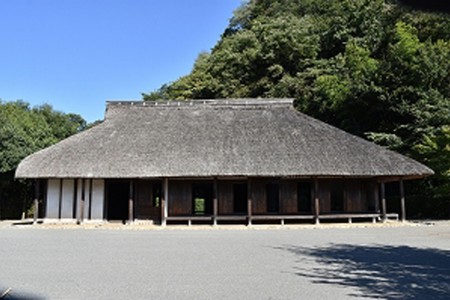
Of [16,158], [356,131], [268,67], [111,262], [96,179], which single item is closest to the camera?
[111,262]

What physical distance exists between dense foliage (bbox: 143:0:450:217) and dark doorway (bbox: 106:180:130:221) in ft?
43.4

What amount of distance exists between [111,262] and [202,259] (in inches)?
69.8

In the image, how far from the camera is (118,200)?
20500mm

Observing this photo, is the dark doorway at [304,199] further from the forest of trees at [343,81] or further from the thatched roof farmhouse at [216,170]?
the forest of trees at [343,81]

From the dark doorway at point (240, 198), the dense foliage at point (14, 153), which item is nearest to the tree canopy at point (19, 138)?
the dense foliage at point (14, 153)

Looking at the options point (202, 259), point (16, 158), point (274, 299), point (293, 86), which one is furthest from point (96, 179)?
point (293, 86)

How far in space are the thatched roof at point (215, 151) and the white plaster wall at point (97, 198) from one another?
1.45 m

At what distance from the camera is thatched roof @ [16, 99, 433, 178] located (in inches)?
672

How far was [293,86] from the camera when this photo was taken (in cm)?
3081

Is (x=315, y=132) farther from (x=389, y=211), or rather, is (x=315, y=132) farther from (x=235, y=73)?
(x=235, y=73)

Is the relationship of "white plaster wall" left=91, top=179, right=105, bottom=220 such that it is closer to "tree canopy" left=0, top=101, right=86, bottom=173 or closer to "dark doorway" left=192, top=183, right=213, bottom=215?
"dark doorway" left=192, top=183, right=213, bottom=215

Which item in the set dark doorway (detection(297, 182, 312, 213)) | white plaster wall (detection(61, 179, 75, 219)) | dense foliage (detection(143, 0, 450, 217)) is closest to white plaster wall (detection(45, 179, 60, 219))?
white plaster wall (detection(61, 179, 75, 219))

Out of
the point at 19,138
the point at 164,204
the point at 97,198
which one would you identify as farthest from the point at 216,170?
the point at 19,138

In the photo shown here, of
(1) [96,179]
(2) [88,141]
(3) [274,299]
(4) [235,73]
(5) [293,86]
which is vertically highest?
(4) [235,73]
